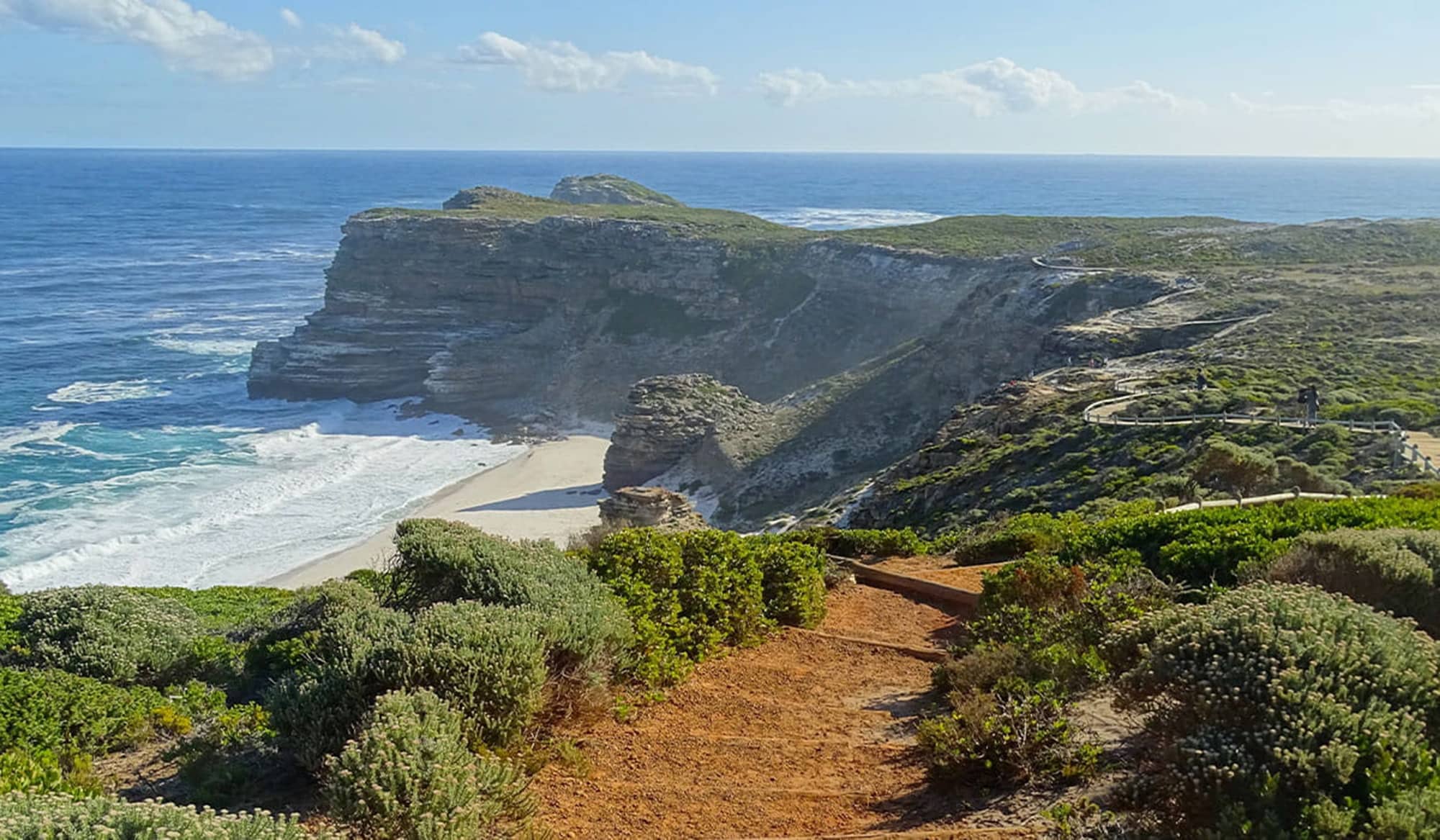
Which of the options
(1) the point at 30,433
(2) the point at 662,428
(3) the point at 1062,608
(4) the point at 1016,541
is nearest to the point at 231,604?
(4) the point at 1016,541

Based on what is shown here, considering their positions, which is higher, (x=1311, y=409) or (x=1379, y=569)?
(x=1379, y=569)

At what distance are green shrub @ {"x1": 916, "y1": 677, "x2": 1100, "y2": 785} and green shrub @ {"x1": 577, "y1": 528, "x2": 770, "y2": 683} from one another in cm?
269

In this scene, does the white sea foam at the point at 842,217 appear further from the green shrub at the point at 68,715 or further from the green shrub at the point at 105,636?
the green shrub at the point at 68,715

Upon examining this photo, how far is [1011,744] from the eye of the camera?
6852mm

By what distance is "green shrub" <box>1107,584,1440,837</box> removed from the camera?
4.82 m

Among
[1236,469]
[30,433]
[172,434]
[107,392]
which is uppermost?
[1236,469]

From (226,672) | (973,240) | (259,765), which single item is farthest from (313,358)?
(259,765)

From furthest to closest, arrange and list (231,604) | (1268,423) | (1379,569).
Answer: (1268,423) < (231,604) < (1379,569)

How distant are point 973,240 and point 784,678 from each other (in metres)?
57.6

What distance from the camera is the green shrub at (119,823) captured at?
4.12m

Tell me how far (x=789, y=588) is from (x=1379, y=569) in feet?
19.8

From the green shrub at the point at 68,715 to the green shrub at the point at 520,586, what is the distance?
93.4 inches

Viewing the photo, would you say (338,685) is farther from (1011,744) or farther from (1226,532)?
(1226,532)

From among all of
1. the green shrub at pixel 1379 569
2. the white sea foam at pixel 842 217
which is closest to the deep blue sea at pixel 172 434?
the green shrub at pixel 1379 569
